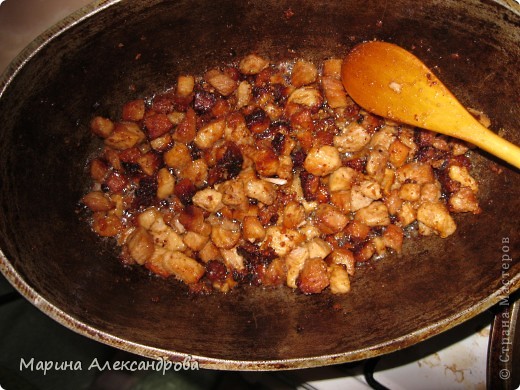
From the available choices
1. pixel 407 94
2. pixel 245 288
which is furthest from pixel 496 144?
pixel 245 288

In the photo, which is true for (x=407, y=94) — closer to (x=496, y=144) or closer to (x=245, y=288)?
(x=496, y=144)

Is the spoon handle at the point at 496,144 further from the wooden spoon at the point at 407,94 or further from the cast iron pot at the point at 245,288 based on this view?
the cast iron pot at the point at 245,288

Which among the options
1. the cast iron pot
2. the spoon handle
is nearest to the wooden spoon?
the spoon handle

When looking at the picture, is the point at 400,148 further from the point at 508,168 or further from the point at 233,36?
the point at 233,36

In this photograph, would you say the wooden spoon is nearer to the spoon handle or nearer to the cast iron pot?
the spoon handle

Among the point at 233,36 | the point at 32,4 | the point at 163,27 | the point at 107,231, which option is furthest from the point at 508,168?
the point at 32,4

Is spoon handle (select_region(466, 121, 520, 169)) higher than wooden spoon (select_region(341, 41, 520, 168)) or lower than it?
lower

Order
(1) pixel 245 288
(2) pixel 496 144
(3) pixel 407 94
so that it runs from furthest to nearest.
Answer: (1) pixel 245 288 < (3) pixel 407 94 < (2) pixel 496 144
